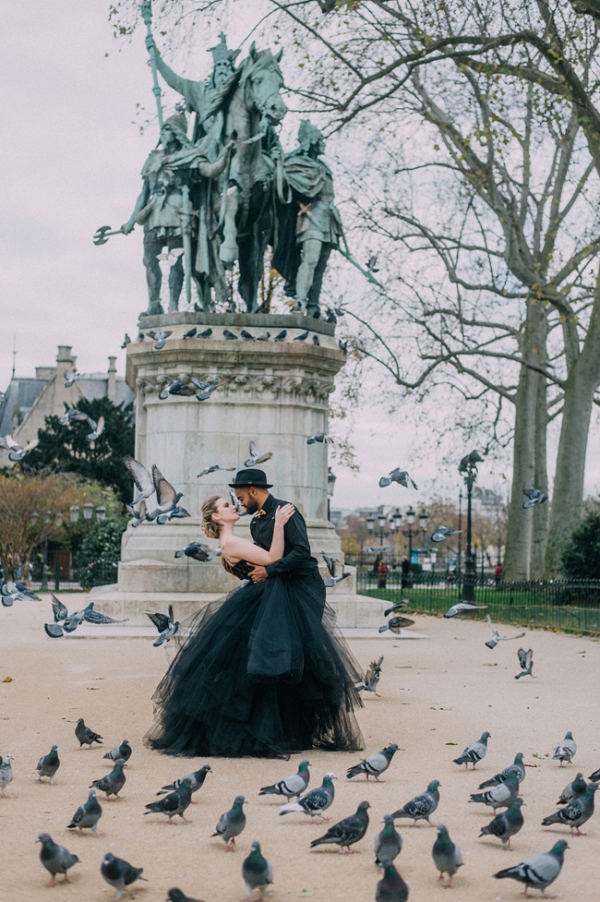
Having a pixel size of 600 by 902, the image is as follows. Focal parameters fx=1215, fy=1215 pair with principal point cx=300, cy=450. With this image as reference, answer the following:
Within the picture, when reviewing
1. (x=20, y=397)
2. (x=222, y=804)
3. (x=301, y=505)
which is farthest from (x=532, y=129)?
(x=20, y=397)

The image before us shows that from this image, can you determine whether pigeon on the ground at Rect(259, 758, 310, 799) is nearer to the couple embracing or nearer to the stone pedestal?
the couple embracing

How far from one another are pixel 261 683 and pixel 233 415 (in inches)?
431

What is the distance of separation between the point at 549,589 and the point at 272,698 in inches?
642

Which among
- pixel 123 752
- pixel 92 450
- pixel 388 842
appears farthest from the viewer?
pixel 92 450

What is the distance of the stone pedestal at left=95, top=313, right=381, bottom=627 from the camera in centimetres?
1833

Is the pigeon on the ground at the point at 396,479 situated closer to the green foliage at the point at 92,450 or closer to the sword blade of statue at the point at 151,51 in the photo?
the sword blade of statue at the point at 151,51

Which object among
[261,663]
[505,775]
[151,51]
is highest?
[151,51]

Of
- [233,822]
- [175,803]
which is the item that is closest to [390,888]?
[233,822]

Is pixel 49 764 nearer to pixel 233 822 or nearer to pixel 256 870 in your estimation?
pixel 233 822

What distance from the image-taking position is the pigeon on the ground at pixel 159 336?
57.4ft

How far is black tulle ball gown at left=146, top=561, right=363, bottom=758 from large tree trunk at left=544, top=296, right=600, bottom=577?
20805 mm

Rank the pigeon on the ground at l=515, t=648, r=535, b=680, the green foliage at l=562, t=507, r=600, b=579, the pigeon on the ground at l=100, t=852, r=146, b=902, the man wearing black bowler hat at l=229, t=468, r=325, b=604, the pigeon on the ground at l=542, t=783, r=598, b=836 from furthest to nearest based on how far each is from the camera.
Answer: the green foliage at l=562, t=507, r=600, b=579 < the pigeon on the ground at l=515, t=648, r=535, b=680 < the man wearing black bowler hat at l=229, t=468, r=325, b=604 < the pigeon on the ground at l=542, t=783, r=598, b=836 < the pigeon on the ground at l=100, t=852, r=146, b=902

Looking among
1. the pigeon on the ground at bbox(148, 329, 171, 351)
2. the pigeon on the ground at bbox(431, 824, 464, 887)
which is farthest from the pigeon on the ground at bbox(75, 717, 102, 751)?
the pigeon on the ground at bbox(148, 329, 171, 351)

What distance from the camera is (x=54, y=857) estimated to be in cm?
480
